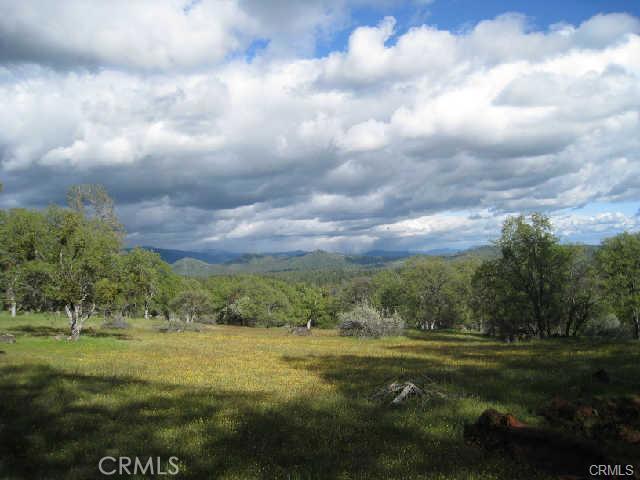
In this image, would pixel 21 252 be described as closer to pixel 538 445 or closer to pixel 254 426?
pixel 254 426

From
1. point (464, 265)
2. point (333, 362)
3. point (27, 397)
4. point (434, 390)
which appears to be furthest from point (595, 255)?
point (464, 265)

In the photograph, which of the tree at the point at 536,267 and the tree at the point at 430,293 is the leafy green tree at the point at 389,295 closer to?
the tree at the point at 430,293

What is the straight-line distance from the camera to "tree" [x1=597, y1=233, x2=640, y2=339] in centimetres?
4756

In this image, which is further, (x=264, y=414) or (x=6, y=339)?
(x=6, y=339)

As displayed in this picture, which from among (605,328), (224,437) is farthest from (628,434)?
(605,328)

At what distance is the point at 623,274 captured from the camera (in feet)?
164

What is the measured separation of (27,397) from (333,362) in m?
18.5

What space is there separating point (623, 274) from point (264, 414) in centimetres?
5413

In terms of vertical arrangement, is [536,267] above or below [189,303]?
above

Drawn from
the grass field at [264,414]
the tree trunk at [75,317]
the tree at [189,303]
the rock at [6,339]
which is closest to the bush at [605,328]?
the grass field at [264,414]

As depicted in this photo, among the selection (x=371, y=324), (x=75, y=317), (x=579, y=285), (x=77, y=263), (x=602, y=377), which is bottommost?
(x=371, y=324)

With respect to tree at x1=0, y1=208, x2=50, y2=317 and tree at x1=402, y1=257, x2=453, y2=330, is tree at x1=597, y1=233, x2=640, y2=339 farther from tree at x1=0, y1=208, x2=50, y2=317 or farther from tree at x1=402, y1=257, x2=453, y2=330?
tree at x1=0, y1=208, x2=50, y2=317

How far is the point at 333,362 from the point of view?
93.5ft

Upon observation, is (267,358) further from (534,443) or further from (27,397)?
(534,443)
